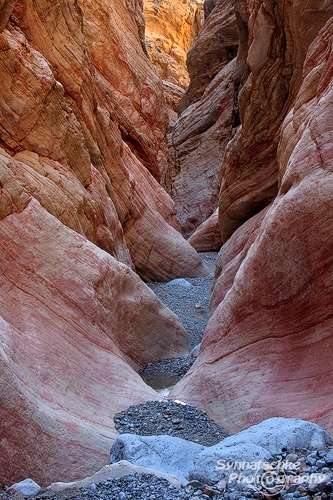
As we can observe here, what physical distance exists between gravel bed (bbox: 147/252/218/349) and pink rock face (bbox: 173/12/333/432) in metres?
4.04

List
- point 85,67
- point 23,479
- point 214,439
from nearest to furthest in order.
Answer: point 23,479 → point 214,439 → point 85,67

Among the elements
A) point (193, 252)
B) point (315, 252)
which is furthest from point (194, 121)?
point (315, 252)

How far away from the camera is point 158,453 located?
14.6ft

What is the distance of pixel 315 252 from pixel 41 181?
5.43 metres

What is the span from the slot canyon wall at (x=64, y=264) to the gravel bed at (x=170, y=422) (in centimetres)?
23

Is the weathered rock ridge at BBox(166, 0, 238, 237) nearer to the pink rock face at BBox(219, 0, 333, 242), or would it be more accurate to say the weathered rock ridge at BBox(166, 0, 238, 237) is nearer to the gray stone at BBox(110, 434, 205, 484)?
the pink rock face at BBox(219, 0, 333, 242)

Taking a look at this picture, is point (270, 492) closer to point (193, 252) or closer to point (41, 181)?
point (41, 181)

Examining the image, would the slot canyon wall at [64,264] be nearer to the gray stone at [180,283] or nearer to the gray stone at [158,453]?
the gray stone at [158,453]

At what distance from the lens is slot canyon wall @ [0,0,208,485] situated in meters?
4.71

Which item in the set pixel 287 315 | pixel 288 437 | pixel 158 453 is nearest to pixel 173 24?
pixel 287 315

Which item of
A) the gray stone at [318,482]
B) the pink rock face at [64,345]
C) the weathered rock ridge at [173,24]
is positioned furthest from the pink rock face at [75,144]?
the weathered rock ridge at [173,24]

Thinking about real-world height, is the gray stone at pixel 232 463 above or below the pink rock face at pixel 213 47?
below

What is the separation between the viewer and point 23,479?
13.8ft

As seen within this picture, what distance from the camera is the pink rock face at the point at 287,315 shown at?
5.61 metres
